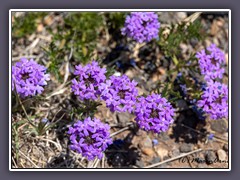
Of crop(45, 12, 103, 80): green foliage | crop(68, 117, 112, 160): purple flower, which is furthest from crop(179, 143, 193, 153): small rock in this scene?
crop(45, 12, 103, 80): green foliage

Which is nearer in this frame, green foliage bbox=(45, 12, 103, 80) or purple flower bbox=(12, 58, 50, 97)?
purple flower bbox=(12, 58, 50, 97)

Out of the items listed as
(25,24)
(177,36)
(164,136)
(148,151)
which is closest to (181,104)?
(164,136)

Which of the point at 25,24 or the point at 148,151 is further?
the point at 25,24

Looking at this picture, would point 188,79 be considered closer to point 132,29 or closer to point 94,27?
point 132,29

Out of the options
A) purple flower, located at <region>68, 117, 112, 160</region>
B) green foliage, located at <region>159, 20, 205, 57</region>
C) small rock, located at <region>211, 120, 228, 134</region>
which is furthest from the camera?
small rock, located at <region>211, 120, 228, 134</region>

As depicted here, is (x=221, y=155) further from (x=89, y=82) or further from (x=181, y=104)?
(x=89, y=82)

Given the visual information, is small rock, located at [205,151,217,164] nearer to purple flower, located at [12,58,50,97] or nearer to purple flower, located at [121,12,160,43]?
purple flower, located at [121,12,160,43]
